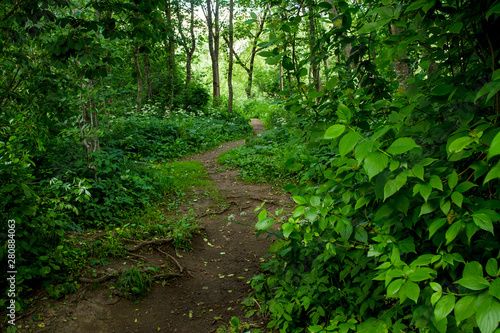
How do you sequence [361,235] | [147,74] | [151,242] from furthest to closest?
[147,74] → [151,242] → [361,235]

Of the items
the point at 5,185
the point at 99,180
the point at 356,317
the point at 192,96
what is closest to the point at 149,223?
the point at 99,180

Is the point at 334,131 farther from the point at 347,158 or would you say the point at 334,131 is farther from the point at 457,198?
the point at 457,198

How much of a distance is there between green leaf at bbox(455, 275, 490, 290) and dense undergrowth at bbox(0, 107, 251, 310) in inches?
153

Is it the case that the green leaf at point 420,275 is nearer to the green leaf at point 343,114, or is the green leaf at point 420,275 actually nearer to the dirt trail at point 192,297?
the green leaf at point 343,114

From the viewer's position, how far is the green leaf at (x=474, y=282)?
3.75ft

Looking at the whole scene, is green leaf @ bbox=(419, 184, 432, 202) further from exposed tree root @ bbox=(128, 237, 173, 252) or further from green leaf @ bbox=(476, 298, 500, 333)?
exposed tree root @ bbox=(128, 237, 173, 252)

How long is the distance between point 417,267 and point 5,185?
4.01 m

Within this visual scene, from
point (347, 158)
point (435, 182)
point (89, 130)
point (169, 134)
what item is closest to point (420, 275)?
point (435, 182)

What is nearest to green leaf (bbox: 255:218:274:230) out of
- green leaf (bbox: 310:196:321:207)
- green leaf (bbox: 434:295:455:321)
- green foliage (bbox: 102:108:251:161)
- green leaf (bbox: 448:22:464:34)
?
green leaf (bbox: 310:196:321:207)

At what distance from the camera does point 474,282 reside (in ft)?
3.84

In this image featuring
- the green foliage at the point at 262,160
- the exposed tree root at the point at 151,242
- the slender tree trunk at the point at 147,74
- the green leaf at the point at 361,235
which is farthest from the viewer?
the slender tree trunk at the point at 147,74

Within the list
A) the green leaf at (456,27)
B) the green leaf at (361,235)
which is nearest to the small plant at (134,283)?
the green leaf at (361,235)

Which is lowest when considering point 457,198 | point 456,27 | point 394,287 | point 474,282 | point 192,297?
point 192,297

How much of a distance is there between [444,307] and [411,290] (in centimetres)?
17
